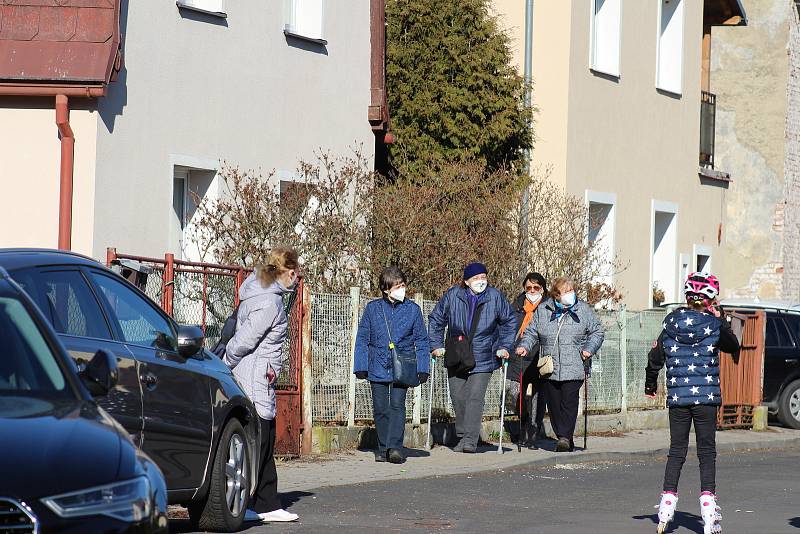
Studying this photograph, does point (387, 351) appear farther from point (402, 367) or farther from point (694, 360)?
point (694, 360)

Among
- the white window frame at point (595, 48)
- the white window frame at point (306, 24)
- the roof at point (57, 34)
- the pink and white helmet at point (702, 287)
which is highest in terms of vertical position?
the white window frame at point (595, 48)

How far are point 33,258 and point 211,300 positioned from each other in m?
6.01

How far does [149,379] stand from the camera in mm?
8875

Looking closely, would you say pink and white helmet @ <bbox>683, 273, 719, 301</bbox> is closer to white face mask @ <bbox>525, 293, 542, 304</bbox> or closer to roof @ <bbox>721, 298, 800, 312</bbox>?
white face mask @ <bbox>525, 293, 542, 304</bbox>

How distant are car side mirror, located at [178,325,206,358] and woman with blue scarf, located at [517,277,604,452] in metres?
7.73

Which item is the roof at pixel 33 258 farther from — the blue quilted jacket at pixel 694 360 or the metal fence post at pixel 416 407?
the metal fence post at pixel 416 407

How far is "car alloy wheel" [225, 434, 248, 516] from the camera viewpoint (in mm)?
9992

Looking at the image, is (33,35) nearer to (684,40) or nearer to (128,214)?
(128,214)

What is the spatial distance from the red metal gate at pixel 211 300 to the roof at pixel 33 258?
385cm

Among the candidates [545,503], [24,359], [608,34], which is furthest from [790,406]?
[24,359]

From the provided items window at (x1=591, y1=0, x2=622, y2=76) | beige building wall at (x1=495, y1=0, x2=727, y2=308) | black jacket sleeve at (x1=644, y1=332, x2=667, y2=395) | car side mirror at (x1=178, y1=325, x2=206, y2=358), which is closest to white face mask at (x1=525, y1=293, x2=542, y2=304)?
black jacket sleeve at (x1=644, y1=332, x2=667, y2=395)

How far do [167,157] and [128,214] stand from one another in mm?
1002

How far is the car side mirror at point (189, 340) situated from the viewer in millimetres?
9070

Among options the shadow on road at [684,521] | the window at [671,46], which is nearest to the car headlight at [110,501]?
the shadow on road at [684,521]
